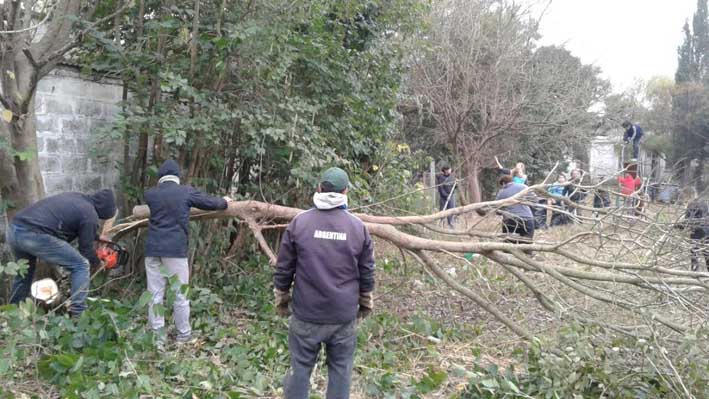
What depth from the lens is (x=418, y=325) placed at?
17.0 feet

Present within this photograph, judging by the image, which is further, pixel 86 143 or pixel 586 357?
pixel 86 143

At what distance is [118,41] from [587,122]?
45.2ft

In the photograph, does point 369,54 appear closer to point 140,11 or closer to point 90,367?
point 140,11

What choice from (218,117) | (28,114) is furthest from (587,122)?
(28,114)

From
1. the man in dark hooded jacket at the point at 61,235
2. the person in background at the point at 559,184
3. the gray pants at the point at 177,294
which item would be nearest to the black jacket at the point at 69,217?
the man in dark hooded jacket at the point at 61,235

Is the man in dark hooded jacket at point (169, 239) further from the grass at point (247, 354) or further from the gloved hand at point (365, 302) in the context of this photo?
the gloved hand at point (365, 302)

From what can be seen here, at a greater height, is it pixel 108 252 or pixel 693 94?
pixel 693 94

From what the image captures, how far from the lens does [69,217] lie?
4.61m

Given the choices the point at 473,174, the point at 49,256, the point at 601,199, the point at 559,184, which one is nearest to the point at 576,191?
the point at 559,184

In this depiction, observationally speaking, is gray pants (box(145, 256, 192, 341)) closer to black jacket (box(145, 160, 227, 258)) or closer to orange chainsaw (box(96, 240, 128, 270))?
black jacket (box(145, 160, 227, 258))

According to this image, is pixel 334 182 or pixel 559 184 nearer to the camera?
pixel 334 182

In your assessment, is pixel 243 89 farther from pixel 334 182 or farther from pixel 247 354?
pixel 334 182

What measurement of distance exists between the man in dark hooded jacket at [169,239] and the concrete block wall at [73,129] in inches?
39.2

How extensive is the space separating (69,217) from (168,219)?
74 cm
